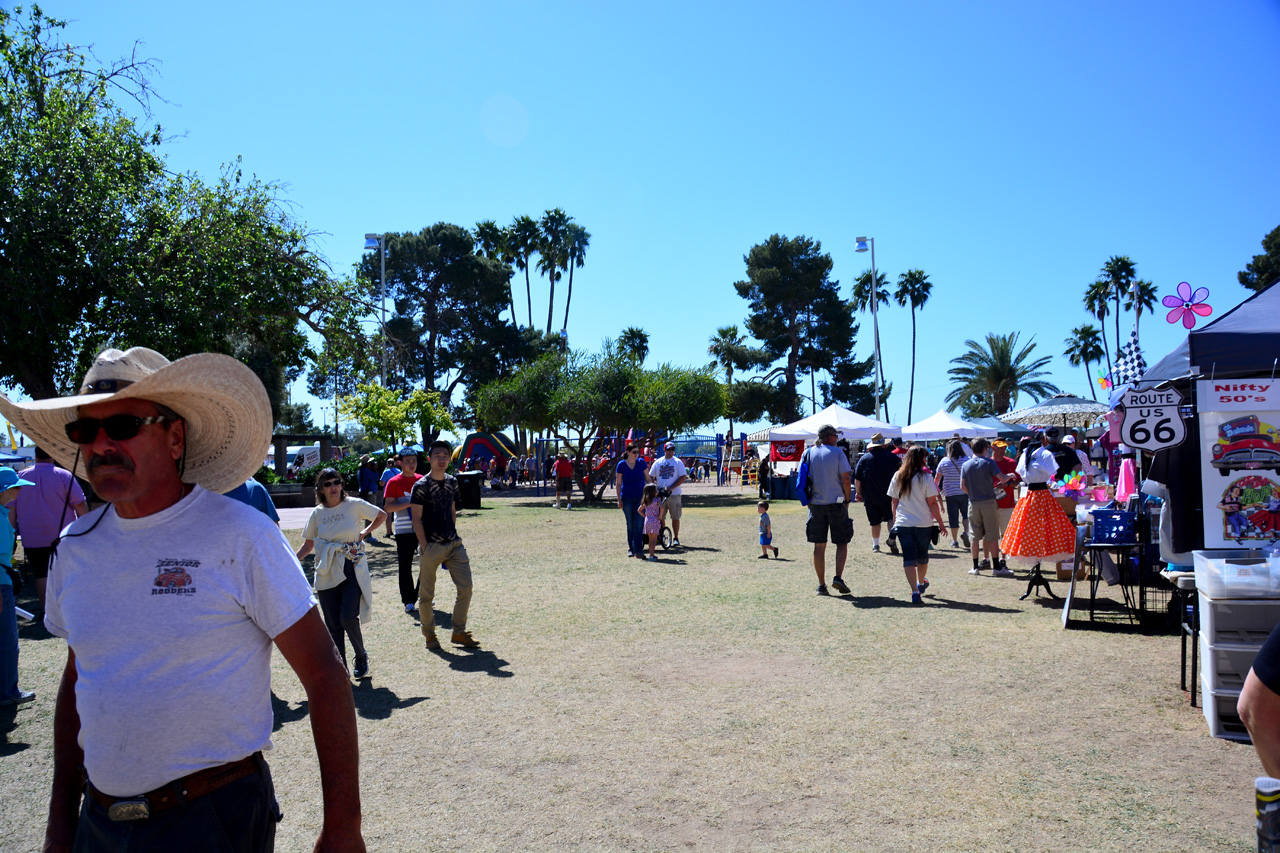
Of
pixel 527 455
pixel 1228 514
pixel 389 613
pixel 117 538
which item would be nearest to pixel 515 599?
pixel 389 613

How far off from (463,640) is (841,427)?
18.4 meters

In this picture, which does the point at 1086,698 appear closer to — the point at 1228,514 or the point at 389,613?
the point at 1228,514

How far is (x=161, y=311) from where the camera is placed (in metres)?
12.3

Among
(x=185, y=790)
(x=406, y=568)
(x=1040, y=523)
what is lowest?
(x=406, y=568)

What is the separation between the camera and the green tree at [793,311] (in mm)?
49500

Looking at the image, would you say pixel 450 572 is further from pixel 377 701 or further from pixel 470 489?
pixel 470 489

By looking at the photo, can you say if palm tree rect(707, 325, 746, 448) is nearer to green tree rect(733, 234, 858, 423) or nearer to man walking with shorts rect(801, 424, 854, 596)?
green tree rect(733, 234, 858, 423)

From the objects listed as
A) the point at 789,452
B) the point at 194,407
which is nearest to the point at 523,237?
the point at 789,452

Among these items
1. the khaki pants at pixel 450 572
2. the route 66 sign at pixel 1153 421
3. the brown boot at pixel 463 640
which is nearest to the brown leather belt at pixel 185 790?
the khaki pants at pixel 450 572

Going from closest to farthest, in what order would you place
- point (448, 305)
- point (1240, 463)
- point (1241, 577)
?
point (1241, 577) < point (1240, 463) < point (448, 305)

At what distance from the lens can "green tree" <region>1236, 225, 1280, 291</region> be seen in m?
39.7

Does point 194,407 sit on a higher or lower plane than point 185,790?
higher

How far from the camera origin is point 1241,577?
4906 millimetres

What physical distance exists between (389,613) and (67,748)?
7793 mm
